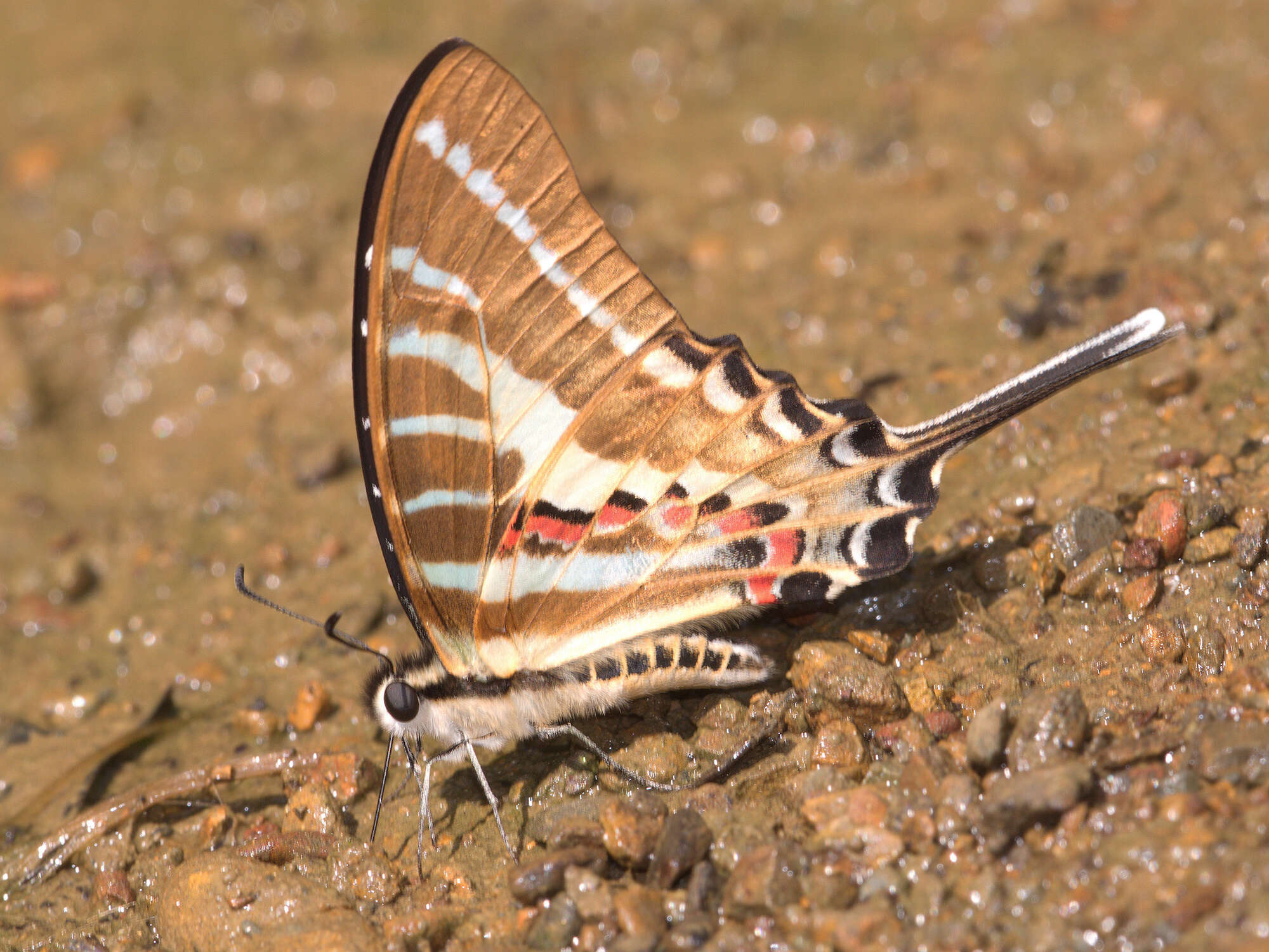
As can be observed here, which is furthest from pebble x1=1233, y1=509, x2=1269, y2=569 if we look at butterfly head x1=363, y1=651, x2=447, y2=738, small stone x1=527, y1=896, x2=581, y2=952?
butterfly head x1=363, y1=651, x2=447, y2=738

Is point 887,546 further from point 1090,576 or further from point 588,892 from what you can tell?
point 588,892

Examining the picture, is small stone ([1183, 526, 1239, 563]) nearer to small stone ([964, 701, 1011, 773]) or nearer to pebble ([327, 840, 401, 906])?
small stone ([964, 701, 1011, 773])

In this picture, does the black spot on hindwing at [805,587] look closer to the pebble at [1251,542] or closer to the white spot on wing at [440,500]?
the white spot on wing at [440,500]

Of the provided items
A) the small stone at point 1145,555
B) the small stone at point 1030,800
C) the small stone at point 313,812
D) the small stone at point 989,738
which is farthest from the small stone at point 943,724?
the small stone at point 313,812

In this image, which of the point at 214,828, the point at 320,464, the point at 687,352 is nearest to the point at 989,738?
the point at 687,352

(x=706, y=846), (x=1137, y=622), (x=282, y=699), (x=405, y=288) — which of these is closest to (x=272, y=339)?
(x=282, y=699)

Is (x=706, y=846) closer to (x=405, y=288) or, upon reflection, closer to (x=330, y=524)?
(x=405, y=288)

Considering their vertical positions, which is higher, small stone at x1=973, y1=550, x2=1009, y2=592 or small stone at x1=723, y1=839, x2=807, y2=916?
small stone at x1=973, y1=550, x2=1009, y2=592
